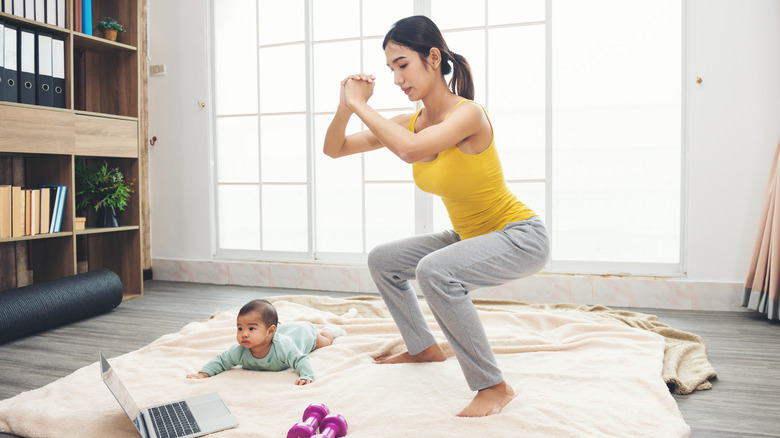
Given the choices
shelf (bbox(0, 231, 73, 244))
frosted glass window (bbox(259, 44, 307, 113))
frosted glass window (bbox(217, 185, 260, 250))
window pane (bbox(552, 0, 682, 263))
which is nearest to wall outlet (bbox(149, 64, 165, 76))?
frosted glass window (bbox(259, 44, 307, 113))

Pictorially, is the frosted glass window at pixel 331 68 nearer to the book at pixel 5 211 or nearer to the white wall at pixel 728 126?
the book at pixel 5 211

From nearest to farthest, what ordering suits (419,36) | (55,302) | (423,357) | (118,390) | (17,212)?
(118,390) < (419,36) < (423,357) < (55,302) < (17,212)

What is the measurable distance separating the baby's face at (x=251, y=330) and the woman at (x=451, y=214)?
1.36 feet

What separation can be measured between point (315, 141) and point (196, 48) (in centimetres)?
112

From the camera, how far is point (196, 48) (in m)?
4.03

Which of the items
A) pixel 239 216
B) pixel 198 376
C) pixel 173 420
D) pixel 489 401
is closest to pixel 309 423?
pixel 173 420

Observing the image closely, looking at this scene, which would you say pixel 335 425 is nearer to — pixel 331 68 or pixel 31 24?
pixel 31 24

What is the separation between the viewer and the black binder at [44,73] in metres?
2.95

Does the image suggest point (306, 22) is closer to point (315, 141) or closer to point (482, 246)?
point (315, 141)

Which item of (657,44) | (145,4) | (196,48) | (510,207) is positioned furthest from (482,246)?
(145,4)

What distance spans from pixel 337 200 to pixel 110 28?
5.67 feet

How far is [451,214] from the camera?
1.87m

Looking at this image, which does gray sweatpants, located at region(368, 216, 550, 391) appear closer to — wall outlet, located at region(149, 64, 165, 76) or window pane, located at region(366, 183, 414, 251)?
window pane, located at region(366, 183, 414, 251)

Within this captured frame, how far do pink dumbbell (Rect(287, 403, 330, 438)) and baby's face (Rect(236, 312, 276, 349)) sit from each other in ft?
1.37
